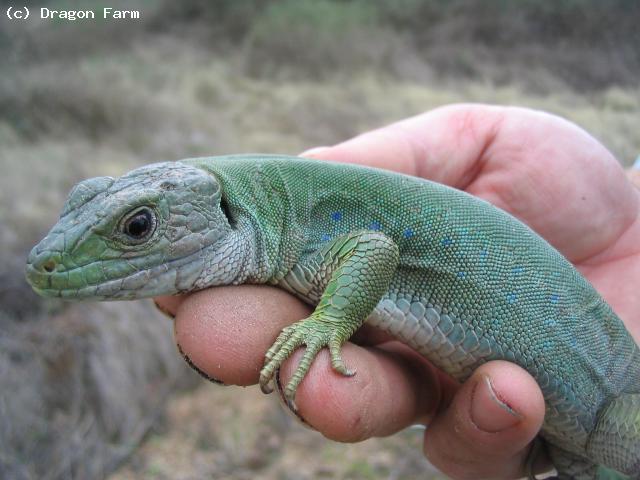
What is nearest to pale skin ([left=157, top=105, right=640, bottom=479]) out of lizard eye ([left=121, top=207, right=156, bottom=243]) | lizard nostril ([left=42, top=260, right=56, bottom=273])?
lizard eye ([left=121, top=207, right=156, bottom=243])

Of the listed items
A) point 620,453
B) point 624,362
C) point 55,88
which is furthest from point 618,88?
point 55,88

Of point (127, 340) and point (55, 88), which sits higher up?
point (55, 88)

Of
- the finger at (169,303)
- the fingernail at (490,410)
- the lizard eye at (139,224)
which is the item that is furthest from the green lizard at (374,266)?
the finger at (169,303)

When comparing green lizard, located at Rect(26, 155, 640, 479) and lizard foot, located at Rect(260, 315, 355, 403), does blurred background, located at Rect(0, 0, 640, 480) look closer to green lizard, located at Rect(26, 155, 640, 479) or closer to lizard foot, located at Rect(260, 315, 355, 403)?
green lizard, located at Rect(26, 155, 640, 479)

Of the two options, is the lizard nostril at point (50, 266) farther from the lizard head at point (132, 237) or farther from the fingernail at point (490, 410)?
the fingernail at point (490, 410)

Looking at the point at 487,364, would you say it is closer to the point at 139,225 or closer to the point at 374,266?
the point at 374,266

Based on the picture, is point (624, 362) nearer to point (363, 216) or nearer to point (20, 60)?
point (363, 216)

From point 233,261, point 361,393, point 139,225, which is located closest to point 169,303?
→ point 233,261
